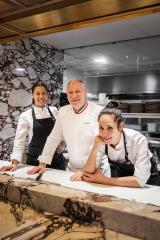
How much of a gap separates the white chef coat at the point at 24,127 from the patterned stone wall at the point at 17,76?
838 mm

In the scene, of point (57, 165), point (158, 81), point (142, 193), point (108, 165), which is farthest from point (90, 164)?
point (158, 81)

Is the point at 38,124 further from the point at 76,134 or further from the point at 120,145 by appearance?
the point at 120,145

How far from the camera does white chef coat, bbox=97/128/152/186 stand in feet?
5.15

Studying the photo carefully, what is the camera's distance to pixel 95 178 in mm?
1535

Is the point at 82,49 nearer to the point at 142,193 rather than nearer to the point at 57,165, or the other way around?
the point at 57,165

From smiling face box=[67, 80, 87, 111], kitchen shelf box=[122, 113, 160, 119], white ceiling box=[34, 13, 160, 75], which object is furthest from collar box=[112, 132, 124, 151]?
kitchen shelf box=[122, 113, 160, 119]

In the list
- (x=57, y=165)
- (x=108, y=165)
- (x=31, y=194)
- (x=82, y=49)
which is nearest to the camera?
(x=31, y=194)

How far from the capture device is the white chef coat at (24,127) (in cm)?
231

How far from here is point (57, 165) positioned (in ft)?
8.78

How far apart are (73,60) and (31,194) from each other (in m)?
3.36

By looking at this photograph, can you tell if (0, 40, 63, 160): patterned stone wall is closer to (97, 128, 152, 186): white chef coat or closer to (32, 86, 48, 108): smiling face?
(32, 86, 48, 108): smiling face

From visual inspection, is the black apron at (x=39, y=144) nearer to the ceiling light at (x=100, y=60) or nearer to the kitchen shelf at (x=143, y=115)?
the kitchen shelf at (x=143, y=115)

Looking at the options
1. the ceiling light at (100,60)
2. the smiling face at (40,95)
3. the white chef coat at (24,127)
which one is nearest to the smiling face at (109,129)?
the white chef coat at (24,127)

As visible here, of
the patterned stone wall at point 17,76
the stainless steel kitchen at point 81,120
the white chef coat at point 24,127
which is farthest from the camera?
the patterned stone wall at point 17,76
